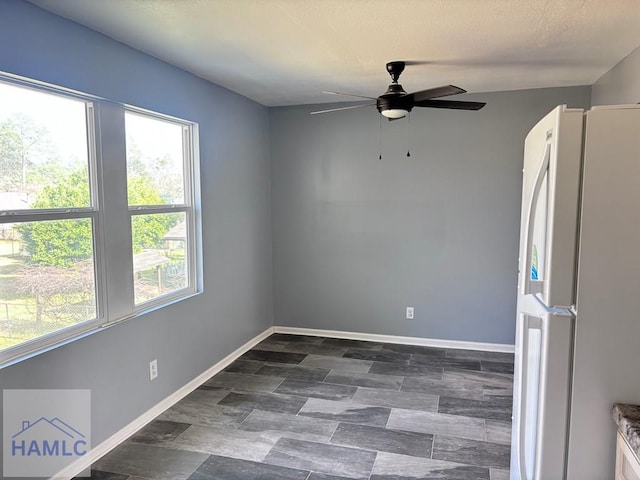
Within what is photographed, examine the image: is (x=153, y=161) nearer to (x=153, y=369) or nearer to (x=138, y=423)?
(x=153, y=369)

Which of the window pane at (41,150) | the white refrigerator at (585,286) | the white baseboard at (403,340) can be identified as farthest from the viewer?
the white baseboard at (403,340)

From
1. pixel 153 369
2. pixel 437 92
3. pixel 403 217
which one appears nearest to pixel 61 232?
pixel 153 369

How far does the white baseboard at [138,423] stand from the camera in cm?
244

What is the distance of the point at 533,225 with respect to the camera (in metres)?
1.73

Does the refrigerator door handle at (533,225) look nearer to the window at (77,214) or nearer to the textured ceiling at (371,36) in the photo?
the textured ceiling at (371,36)

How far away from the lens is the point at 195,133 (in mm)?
3586

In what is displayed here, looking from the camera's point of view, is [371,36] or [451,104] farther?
[451,104]

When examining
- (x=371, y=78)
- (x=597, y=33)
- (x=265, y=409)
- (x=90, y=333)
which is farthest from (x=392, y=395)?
(x=597, y=33)

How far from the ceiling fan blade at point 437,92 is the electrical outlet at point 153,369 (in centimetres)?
250

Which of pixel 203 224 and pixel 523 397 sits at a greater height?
pixel 203 224

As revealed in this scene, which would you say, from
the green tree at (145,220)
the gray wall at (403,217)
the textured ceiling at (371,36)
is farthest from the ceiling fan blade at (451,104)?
the green tree at (145,220)

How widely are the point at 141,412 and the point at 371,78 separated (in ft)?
9.95

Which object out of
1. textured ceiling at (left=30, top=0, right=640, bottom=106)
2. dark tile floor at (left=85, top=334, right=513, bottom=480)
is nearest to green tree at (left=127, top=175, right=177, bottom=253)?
textured ceiling at (left=30, top=0, right=640, bottom=106)

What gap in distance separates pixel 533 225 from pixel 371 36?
1577 mm
